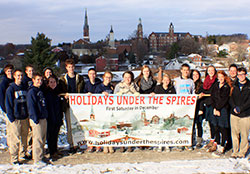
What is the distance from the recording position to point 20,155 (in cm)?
629

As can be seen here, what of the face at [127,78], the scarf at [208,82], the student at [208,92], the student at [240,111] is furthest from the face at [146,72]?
the student at [240,111]

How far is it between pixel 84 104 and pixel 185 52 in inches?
3924

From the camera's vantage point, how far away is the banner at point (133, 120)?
6.65 metres

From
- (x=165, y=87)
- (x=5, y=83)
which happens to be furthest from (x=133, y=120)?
(x=5, y=83)

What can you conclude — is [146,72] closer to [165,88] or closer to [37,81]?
[165,88]

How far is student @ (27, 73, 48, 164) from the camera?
5.71m

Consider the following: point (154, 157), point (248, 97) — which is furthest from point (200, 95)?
point (154, 157)

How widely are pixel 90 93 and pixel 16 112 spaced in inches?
73.8

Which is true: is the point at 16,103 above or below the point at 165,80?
below

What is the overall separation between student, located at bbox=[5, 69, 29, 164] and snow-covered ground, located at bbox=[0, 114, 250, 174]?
1.54 feet

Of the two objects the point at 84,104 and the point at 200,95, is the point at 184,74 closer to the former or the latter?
the point at 200,95

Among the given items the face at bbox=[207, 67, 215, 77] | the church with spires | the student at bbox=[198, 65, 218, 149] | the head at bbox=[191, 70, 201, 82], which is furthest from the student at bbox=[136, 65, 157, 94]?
the church with spires

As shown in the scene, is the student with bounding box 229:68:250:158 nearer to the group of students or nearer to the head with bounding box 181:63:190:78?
the group of students

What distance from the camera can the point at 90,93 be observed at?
651 centimetres
